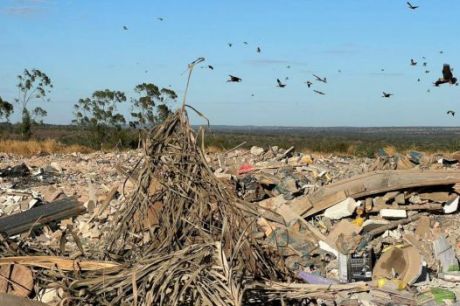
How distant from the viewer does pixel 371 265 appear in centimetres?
689

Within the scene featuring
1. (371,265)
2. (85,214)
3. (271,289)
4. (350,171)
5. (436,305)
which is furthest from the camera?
(350,171)

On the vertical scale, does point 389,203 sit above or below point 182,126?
below

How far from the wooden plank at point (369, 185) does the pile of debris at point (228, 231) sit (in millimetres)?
15

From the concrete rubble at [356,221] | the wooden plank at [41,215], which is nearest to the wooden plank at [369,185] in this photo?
the concrete rubble at [356,221]

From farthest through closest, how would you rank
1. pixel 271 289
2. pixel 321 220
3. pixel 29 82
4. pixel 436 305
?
pixel 29 82 < pixel 321 220 < pixel 436 305 < pixel 271 289

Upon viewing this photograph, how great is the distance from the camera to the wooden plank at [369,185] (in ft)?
26.9

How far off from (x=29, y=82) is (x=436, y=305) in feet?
116

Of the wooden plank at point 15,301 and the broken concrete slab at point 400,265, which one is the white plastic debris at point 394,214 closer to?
the broken concrete slab at point 400,265

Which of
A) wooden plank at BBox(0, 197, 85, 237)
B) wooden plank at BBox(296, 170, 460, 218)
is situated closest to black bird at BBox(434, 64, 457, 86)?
wooden plank at BBox(296, 170, 460, 218)

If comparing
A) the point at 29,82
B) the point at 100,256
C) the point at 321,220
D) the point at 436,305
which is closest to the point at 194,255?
the point at 100,256

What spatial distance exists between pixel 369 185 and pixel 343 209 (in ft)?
1.66

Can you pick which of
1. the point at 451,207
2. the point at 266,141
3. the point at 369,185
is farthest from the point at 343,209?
the point at 266,141

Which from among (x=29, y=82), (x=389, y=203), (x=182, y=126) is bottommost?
(x=389, y=203)

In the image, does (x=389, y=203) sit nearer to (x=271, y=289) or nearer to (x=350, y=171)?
(x=350, y=171)
